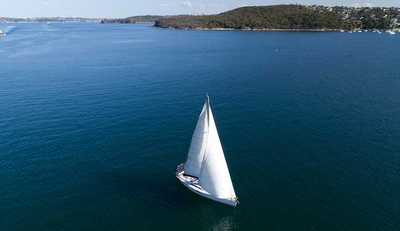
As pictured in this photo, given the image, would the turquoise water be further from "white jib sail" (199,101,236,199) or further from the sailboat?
"white jib sail" (199,101,236,199)

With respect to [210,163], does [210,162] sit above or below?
above

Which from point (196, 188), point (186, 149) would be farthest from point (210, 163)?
point (186, 149)

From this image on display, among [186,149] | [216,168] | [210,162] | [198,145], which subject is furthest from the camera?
[186,149]

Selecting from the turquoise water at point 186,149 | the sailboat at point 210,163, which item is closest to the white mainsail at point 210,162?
the sailboat at point 210,163

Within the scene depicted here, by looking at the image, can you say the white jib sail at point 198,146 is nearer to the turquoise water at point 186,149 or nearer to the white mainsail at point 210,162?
the white mainsail at point 210,162

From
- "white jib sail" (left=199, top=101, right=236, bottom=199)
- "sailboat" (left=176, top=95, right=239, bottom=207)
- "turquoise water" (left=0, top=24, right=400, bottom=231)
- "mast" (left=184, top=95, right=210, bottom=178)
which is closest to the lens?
"mast" (left=184, top=95, right=210, bottom=178)

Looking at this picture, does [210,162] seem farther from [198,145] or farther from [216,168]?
[198,145]

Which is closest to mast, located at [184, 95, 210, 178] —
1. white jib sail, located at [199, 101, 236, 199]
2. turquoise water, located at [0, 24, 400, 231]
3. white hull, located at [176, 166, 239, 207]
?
white jib sail, located at [199, 101, 236, 199]
